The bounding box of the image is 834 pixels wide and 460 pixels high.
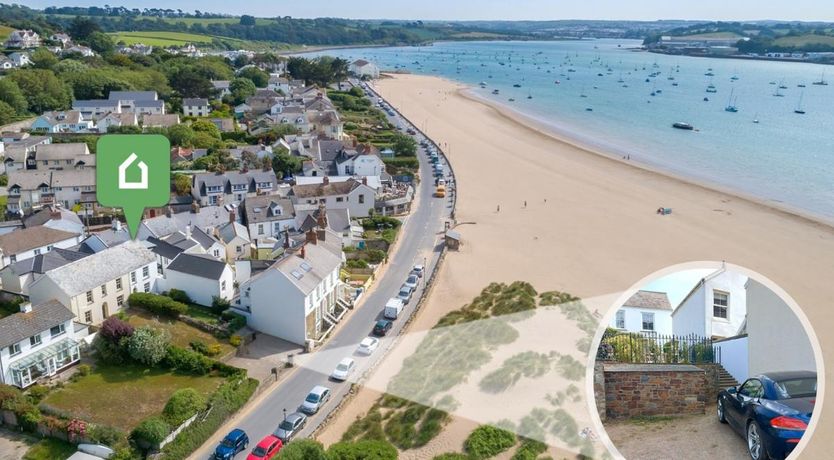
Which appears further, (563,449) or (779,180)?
(779,180)

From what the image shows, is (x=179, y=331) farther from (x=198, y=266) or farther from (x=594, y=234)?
(x=594, y=234)

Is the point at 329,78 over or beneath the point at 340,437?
over

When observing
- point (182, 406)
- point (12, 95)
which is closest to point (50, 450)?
point (182, 406)

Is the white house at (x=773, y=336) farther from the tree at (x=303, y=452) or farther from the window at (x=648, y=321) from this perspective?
the tree at (x=303, y=452)

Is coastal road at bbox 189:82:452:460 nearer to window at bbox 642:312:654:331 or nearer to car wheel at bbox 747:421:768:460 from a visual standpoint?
window at bbox 642:312:654:331

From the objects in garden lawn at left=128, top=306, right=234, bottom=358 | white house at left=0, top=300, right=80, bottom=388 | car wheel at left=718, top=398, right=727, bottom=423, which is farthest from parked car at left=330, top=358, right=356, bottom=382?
car wheel at left=718, top=398, right=727, bottom=423

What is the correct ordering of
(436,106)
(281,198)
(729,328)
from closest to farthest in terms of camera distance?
(729,328), (281,198), (436,106)

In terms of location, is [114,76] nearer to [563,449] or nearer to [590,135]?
[590,135]

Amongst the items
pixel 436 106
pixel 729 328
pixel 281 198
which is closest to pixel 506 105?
pixel 436 106

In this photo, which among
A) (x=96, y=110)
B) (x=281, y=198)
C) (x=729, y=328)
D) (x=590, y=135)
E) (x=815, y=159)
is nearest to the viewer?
(x=729, y=328)
